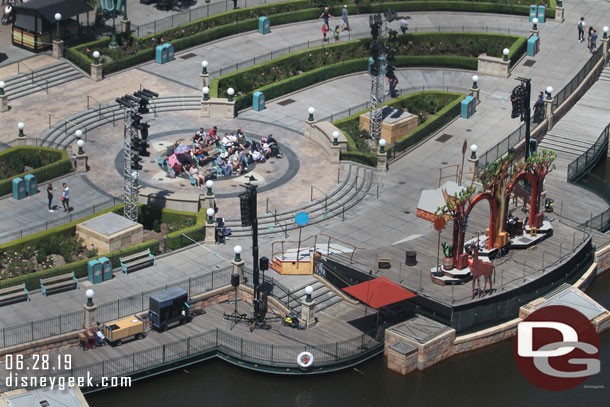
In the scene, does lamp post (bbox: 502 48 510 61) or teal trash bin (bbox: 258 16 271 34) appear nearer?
lamp post (bbox: 502 48 510 61)

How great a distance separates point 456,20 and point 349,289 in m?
44.5

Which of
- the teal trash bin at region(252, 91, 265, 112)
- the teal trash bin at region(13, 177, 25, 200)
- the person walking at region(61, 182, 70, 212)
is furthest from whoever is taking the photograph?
the teal trash bin at region(252, 91, 265, 112)

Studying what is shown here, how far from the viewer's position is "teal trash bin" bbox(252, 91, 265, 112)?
3725 inches

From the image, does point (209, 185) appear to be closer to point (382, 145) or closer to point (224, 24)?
point (382, 145)

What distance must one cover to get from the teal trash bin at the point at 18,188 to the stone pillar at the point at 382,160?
2407cm

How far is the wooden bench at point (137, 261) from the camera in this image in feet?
243

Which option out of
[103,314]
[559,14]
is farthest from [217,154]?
[559,14]

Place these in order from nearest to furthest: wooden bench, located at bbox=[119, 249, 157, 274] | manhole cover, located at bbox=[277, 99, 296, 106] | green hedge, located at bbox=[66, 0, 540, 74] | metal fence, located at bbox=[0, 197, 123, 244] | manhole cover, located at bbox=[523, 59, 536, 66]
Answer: wooden bench, located at bbox=[119, 249, 157, 274] → metal fence, located at bbox=[0, 197, 123, 244] → manhole cover, located at bbox=[277, 99, 296, 106] → green hedge, located at bbox=[66, 0, 540, 74] → manhole cover, located at bbox=[523, 59, 536, 66]

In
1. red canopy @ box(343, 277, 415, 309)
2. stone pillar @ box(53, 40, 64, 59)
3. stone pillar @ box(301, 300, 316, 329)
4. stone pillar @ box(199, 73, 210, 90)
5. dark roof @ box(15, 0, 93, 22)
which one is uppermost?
dark roof @ box(15, 0, 93, 22)

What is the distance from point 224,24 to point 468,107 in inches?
885

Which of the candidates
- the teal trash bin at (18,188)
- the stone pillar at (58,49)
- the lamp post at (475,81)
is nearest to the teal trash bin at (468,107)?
the lamp post at (475,81)

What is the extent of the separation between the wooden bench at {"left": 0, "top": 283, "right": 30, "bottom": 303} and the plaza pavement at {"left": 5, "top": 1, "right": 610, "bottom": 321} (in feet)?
1.77

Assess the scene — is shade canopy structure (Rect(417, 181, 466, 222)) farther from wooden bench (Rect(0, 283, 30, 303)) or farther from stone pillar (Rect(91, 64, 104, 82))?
stone pillar (Rect(91, 64, 104, 82))

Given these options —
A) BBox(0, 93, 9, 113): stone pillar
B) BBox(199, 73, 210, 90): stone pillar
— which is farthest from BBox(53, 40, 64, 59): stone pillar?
BBox(199, 73, 210, 90): stone pillar
